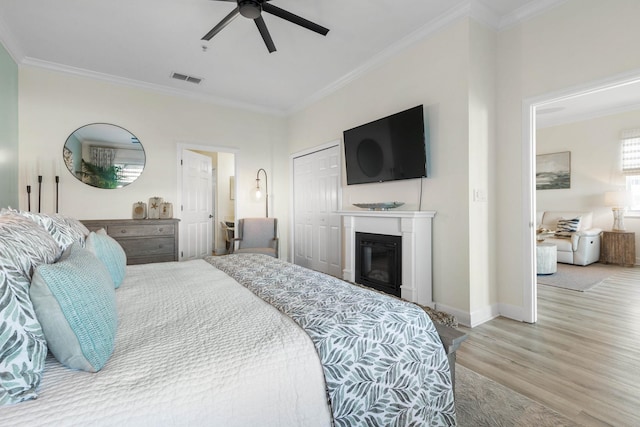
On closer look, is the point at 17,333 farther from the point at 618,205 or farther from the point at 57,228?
the point at 618,205

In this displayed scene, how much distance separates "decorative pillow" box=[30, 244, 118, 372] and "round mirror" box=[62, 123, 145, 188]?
371cm

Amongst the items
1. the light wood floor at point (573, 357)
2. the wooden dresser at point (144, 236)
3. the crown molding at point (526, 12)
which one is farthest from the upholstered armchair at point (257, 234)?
the crown molding at point (526, 12)

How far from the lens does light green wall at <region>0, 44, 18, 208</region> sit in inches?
119

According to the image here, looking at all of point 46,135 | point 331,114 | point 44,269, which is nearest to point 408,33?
point 331,114

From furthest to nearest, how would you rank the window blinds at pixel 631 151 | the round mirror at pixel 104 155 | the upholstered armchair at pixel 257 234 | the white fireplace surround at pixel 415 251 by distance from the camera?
1. the window blinds at pixel 631 151
2. the upholstered armchair at pixel 257 234
3. the round mirror at pixel 104 155
4. the white fireplace surround at pixel 415 251

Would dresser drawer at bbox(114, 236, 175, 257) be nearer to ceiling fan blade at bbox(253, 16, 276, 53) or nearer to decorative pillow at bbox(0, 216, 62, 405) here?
ceiling fan blade at bbox(253, 16, 276, 53)

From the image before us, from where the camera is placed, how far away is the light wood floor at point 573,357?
1.63 m

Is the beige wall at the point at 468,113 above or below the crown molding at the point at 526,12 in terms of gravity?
below

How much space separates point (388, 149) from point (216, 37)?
2.16m

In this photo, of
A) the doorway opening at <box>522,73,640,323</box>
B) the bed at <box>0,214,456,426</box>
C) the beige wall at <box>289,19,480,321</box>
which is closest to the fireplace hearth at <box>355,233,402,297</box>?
the beige wall at <box>289,19,480,321</box>

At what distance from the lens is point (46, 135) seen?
3.64 metres

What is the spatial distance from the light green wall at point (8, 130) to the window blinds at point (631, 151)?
349 inches

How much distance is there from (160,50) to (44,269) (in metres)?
3.35

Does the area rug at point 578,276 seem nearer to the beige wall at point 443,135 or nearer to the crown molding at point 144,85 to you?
the beige wall at point 443,135
